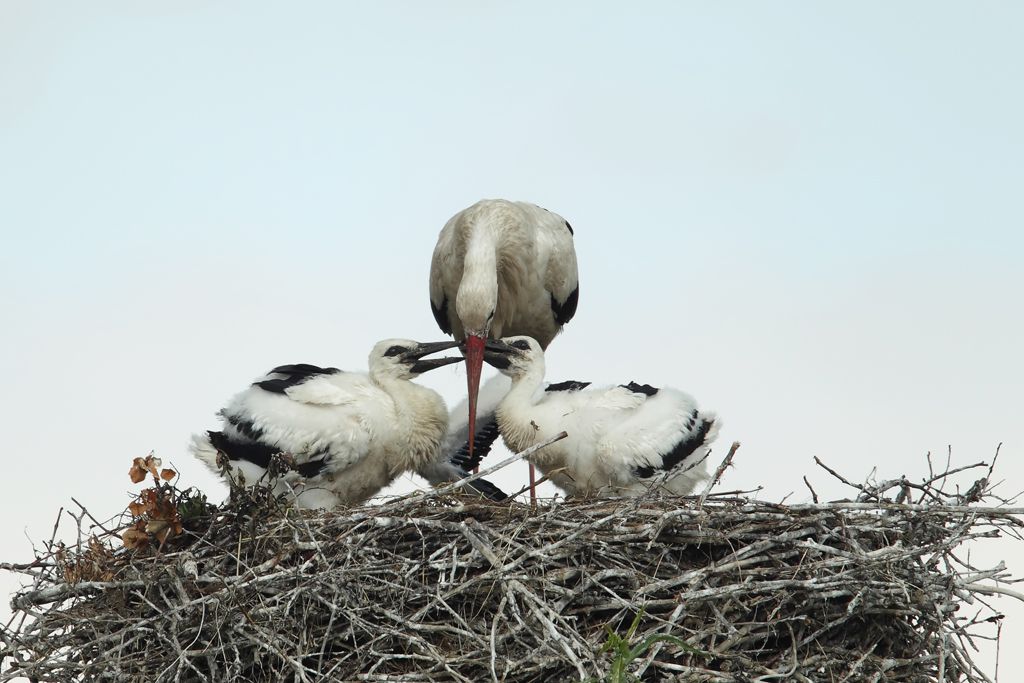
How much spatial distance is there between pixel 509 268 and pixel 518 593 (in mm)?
2646

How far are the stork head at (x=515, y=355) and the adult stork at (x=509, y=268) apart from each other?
128 mm

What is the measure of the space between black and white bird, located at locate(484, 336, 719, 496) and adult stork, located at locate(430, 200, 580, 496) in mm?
575

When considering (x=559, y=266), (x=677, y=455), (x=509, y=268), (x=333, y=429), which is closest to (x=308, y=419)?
(x=333, y=429)

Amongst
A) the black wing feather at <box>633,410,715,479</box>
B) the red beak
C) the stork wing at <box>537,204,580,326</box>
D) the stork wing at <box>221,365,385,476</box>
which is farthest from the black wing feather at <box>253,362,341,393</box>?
the stork wing at <box>537,204,580,326</box>

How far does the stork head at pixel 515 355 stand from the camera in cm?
610

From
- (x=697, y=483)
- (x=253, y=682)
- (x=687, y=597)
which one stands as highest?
(x=697, y=483)

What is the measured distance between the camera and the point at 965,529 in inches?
195

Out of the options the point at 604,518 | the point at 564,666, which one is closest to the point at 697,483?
the point at 604,518

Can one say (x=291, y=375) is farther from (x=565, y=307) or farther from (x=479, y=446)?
(x=565, y=307)

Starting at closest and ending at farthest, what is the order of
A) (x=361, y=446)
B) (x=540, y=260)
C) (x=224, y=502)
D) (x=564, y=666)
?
(x=564, y=666), (x=224, y=502), (x=361, y=446), (x=540, y=260)

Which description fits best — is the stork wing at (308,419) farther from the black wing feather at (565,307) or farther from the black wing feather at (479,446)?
the black wing feather at (565,307)

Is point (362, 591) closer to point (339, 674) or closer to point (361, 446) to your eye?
point (339, 674)

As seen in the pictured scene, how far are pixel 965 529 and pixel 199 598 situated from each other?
2596mm

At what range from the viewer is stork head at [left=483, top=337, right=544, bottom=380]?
6102 millimetres
